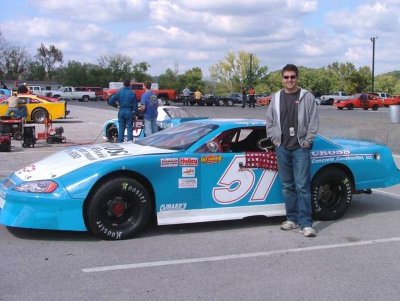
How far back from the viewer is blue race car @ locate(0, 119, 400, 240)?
17.7 feet

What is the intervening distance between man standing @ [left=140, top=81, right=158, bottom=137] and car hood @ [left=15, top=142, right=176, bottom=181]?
662cm

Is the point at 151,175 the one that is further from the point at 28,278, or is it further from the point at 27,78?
the point at 27,78

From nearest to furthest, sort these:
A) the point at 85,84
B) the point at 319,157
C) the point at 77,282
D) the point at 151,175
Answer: the point at 77,282
the point at 151,175
the point at 319,157
the point at 85,84

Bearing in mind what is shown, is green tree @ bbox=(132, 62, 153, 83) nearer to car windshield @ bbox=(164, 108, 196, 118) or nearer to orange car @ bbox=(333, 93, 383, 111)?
orange car @ bbox=(333, 93, 383, 111)

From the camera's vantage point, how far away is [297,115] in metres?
5.90

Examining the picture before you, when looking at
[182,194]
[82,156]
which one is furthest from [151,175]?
[82,156]

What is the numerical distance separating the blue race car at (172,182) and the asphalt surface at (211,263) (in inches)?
9.5

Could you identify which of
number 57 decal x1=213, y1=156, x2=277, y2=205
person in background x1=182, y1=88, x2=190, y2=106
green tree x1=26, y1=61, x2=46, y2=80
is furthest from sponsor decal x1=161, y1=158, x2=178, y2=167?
green tree x1=26, y1=61, x2=46, y2=80

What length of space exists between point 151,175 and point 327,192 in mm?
2350

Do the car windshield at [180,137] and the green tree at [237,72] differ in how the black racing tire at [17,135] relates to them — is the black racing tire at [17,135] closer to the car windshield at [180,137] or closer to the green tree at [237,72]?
the car windshield at [180,137]

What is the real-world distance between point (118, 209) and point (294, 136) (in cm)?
204

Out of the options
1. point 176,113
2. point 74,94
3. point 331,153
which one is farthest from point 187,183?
point 74,94

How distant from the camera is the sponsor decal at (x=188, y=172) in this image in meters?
5.84

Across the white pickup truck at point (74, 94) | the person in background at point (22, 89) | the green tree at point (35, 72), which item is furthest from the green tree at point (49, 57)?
the person in background at point (22, 89)
